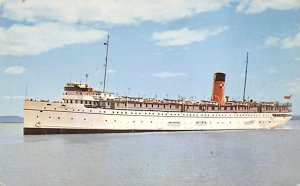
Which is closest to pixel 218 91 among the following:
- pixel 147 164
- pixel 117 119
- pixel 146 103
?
pixel 146 103

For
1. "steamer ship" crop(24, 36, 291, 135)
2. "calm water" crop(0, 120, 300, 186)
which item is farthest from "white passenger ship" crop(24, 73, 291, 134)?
"calm water" crop(0, 120, 300, 186)

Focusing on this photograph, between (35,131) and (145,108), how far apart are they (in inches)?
153

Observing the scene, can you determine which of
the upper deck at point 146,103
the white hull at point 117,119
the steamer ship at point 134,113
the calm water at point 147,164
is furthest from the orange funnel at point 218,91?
the calm water at point 147,164

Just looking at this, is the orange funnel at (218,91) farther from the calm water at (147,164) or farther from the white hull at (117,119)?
the calm water at (147,164)

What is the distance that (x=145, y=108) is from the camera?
16766mm

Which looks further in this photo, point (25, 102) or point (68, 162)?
point (25, 102)

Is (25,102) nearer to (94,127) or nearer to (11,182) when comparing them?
(94,127)

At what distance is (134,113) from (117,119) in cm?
68

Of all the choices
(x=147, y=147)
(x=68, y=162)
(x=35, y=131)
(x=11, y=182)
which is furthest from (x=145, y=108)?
(x=11, y=182)

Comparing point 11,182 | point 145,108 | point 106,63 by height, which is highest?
point 106,63

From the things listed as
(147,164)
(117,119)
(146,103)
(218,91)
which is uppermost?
(218,91)

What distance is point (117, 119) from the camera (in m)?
16.0

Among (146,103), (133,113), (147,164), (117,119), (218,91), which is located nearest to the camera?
(147,164)

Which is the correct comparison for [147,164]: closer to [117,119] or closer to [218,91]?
[117,119]
